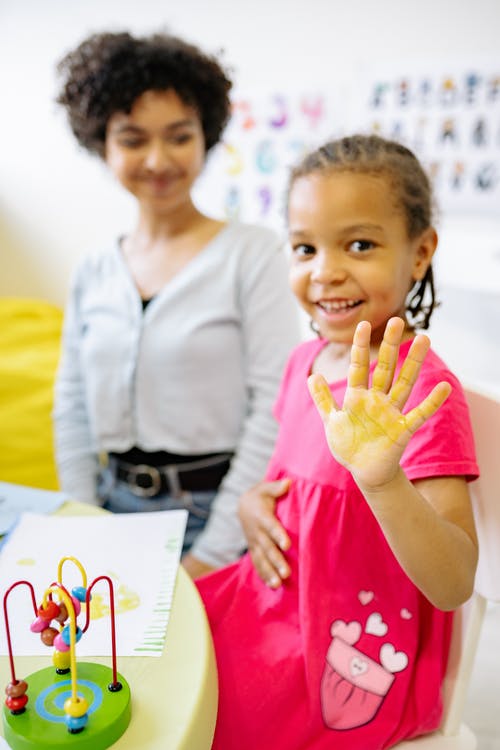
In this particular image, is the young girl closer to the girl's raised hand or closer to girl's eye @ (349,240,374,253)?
girl's eye @ (349,240,374,253)

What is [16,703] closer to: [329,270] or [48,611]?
[48,611]

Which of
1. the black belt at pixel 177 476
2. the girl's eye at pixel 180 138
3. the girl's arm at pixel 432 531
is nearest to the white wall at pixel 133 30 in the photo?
the girl's eye at pixel 180 138

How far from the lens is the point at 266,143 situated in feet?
6.26

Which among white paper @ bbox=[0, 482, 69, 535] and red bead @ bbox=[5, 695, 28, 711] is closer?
red bead @ bbox=[5, 695, 28, 711]

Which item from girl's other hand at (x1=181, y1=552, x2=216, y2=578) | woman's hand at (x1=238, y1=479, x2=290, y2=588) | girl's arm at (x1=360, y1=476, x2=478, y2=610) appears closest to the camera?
girl's arm at (x1=360, y1=476, x2=478, y2=610)

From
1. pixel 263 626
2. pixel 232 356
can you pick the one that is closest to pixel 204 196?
pixel 232 356

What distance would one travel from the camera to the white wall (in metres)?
1.64

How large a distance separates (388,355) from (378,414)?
47mm

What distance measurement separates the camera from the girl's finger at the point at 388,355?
544mm

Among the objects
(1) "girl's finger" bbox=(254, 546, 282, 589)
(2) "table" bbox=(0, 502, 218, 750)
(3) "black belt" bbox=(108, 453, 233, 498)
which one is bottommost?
(3) "black belt" bbox=(108, 453, 233, 498)

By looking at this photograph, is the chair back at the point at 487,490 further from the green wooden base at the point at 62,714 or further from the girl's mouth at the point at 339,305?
the green wooden base at the point at 62,714

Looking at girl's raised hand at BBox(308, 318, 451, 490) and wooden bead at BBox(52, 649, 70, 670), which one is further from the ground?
girl's raised hand at BBox(308, 318, 451, 490)

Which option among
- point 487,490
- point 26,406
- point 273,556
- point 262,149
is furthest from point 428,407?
point 262,149

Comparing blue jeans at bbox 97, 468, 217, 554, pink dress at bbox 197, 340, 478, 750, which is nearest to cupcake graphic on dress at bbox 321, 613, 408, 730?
pink dress at bbox 197, 340, 478, 750
